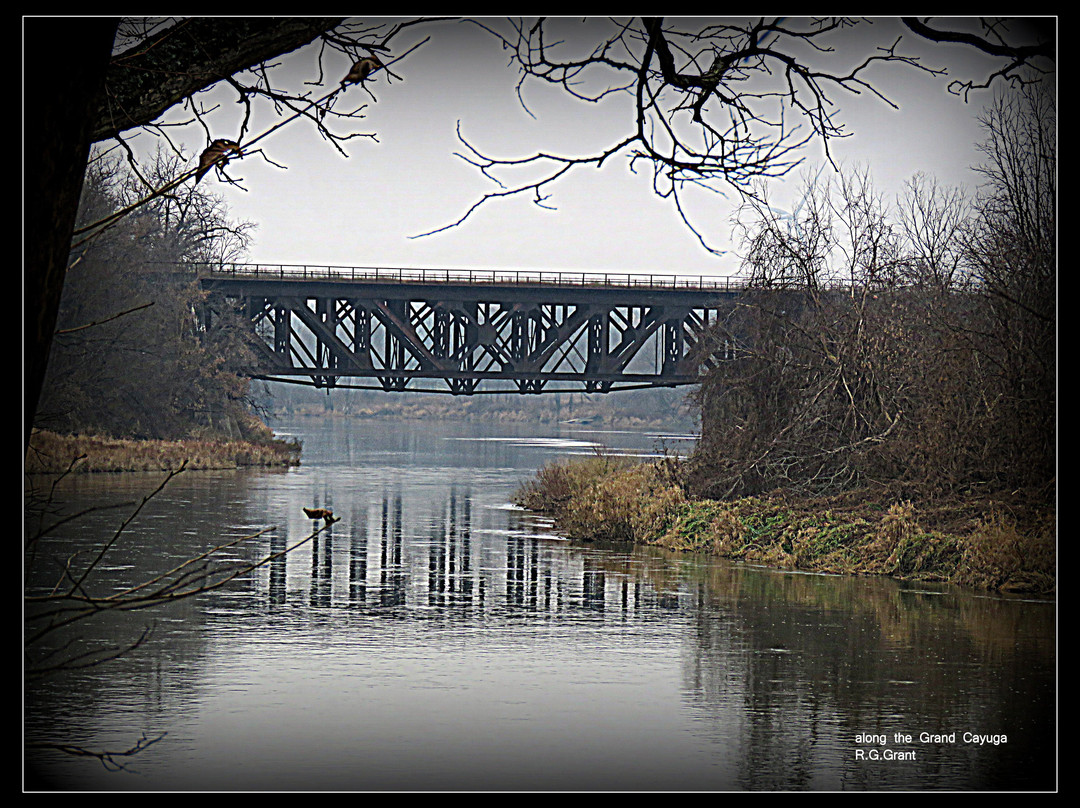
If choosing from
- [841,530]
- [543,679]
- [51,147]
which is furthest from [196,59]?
[841,530]

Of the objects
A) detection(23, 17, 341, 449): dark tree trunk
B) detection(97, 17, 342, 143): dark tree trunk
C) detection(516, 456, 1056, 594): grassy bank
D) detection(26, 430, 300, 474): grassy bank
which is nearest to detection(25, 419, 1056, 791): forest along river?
detection(516, 456, 1056, 594): grassy bank

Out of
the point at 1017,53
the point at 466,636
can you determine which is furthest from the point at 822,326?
the point at 1017,53

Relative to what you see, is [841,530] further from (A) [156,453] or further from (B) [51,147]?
(A) [156,453]

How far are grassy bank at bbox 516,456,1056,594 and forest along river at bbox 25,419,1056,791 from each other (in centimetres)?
95

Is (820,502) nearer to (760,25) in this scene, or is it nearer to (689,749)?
(689,749)

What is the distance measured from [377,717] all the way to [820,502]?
16.4 m

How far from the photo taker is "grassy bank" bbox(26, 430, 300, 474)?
4509 cm

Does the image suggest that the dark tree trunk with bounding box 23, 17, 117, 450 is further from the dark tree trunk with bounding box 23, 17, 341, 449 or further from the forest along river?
the forest along river

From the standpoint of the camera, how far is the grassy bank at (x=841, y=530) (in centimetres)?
2252

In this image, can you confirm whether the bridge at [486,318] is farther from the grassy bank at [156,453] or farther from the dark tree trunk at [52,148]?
the dark tree trunk at [52,148]

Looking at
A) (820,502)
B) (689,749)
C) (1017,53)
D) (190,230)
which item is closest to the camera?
(1017,53)

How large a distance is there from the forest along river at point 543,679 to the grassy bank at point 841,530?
950 mm

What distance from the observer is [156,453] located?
170 ft

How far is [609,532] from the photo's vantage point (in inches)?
1197
